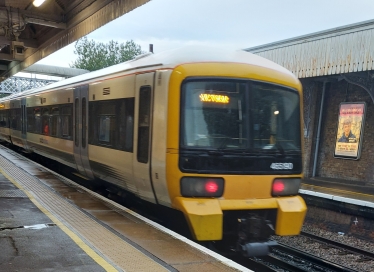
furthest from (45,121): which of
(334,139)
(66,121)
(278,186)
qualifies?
(334,139)

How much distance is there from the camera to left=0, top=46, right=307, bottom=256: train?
568 cm

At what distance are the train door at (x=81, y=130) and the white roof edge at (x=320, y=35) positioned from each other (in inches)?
355

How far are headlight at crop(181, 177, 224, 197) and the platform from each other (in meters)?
0.61

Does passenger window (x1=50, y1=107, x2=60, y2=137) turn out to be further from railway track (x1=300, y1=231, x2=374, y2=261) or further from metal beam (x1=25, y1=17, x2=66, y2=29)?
railway track (x1=300, y1=231, x2=374, y2=261)

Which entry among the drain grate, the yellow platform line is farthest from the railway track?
the drain grate

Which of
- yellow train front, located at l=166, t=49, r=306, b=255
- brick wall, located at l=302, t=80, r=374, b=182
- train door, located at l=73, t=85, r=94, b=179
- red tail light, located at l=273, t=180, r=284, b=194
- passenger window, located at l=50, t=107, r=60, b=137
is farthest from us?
brick wall, located at l=302, t=80, r=374, b=182

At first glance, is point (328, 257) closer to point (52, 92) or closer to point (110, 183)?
point (110, 183)

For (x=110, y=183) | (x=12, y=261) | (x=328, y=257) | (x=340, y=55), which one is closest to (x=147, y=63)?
(x=110, y=183)

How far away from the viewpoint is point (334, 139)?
624 inches

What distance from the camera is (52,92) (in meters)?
11.8

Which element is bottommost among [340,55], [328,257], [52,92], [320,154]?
[328,257]

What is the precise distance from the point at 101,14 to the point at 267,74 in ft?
16.6

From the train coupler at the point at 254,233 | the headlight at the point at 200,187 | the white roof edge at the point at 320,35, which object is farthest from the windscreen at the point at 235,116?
the white roof edge at the point at 320,35

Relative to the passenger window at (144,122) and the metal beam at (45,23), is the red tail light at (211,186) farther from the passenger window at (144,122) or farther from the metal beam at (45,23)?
the metal beam at (45,23)
